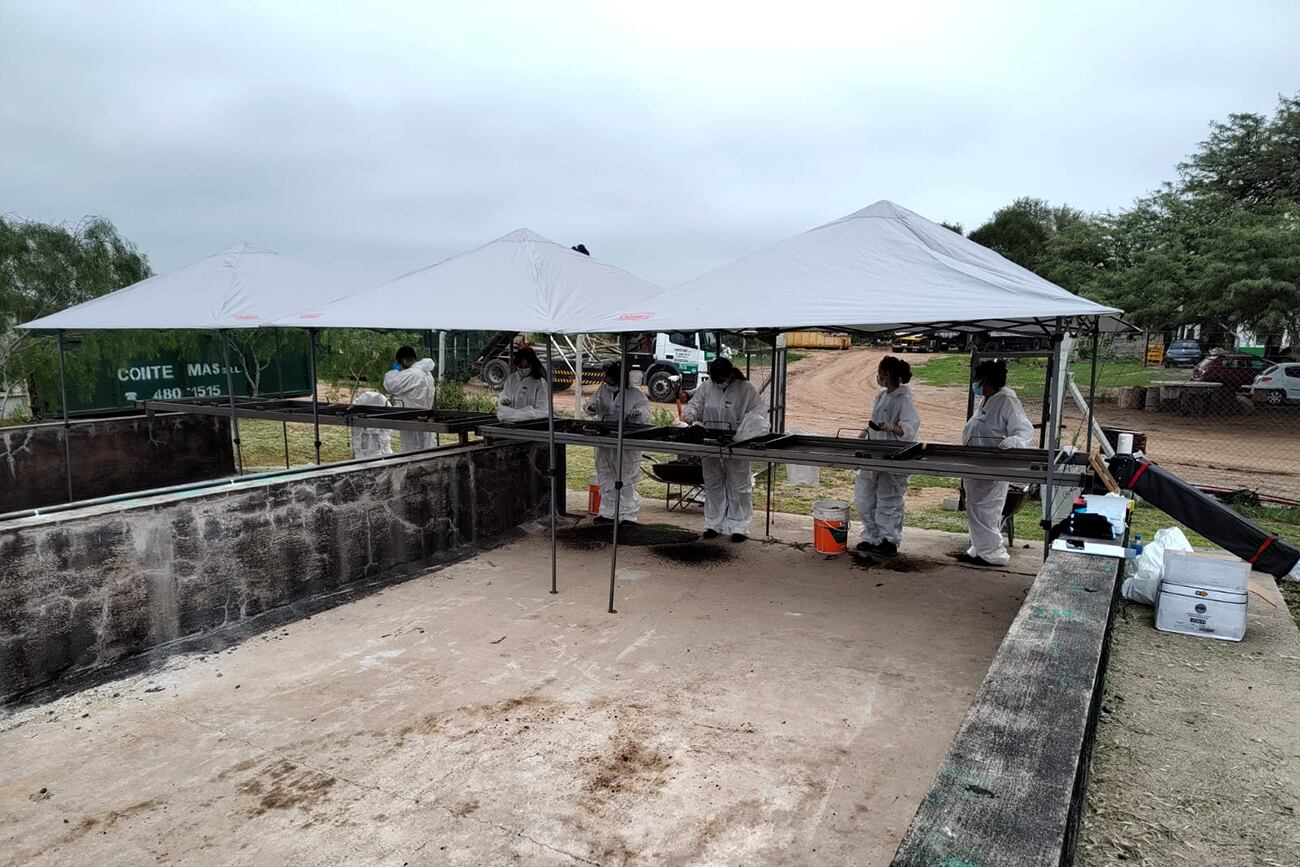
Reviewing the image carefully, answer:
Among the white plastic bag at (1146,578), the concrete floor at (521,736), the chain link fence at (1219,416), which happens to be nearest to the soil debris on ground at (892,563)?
the concrete floor at (521,736)

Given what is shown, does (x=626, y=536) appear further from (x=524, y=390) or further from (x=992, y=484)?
(x=992, y=484)

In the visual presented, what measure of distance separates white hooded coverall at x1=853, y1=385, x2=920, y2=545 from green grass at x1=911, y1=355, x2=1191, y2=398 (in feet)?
43.4

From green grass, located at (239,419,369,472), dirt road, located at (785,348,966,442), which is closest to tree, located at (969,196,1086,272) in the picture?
dirt road, located at (785,348,966,442)

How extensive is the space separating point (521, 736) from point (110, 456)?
8349 millimetres

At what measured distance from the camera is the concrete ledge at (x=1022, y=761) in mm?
1729

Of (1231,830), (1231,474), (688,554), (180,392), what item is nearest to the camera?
(1231,830)

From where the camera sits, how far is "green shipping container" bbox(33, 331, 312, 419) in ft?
39.3

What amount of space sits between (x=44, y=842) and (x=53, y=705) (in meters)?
1.38

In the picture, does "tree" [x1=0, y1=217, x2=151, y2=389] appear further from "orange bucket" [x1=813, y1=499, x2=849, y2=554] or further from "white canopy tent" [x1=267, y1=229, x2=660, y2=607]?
"orange bucket" [x1=813, y1=499, x2=849, y2=554]

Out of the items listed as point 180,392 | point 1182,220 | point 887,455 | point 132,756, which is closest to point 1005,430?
point 887,455

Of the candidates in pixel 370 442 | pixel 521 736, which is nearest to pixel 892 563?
pixel 521 736

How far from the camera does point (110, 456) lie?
9.53m

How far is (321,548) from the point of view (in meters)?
5.83

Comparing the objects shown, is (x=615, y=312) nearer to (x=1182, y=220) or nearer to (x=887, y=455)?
(x=887, y=455)
